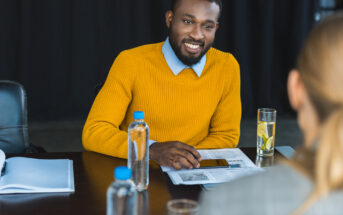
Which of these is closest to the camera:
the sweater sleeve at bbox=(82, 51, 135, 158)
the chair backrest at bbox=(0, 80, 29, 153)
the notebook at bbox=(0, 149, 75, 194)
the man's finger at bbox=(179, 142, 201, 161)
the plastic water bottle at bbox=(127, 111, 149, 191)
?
the notebook at bbox=(0, 149, 75, 194)

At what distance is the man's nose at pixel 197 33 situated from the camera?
6.74 feet

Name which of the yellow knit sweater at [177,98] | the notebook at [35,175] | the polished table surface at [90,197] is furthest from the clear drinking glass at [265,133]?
the notebook at [35,175]

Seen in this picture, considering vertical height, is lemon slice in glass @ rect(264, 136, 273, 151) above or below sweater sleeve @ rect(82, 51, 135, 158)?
below

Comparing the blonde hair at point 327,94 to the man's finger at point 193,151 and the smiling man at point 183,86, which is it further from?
the smiling man at point 183,86

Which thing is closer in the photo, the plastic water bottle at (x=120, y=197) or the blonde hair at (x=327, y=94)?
the blonde hair at (x=327, y=94)

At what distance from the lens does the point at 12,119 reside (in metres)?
2.01

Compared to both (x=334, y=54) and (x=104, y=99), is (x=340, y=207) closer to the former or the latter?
(x=334, y=54)

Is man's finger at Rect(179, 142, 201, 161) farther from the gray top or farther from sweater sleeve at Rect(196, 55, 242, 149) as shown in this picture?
the gray top

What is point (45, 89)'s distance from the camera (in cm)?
480

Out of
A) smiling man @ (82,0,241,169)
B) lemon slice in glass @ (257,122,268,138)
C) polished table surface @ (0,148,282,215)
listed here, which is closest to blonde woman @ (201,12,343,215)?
polished table surface @ (0,148,282,215)

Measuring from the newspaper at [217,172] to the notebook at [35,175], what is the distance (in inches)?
12.5

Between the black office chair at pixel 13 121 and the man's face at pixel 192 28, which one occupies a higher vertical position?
the man's face at pixel 192 28

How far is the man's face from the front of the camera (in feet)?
6.64

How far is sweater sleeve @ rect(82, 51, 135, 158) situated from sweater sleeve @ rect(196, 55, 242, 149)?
40 centimetres
